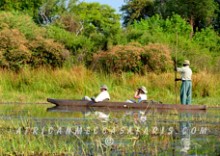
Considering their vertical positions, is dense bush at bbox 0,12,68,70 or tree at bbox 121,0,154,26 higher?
tree at bbox 121,0,154,26

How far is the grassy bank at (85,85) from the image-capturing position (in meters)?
26.2

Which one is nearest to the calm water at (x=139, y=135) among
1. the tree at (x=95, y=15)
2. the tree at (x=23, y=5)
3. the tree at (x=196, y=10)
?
the tree at (x=23, y=5)

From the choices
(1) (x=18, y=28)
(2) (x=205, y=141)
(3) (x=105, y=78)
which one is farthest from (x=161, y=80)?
(2) (x=205, y=141)

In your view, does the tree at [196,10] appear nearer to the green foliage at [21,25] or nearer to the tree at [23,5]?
the tree at [23,5]

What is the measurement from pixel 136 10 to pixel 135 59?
3203 centimetres

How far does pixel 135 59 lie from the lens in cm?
2972

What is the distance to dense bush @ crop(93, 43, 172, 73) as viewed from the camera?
29688mm

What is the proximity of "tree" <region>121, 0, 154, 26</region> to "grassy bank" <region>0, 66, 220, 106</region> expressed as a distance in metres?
32.8

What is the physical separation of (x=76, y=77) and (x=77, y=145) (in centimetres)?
1632

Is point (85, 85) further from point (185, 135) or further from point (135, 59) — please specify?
point (185, 135)

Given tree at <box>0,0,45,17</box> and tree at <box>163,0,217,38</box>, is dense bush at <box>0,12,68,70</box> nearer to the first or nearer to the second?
tree at <box>0,0,45,17</box>

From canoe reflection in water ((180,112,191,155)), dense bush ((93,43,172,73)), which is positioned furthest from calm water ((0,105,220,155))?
dense bush ((93,43,172,73))

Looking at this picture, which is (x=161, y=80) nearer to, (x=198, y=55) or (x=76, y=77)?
(x=76, y=77)

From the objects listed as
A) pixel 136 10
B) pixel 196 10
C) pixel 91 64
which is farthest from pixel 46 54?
pixel 136 10
